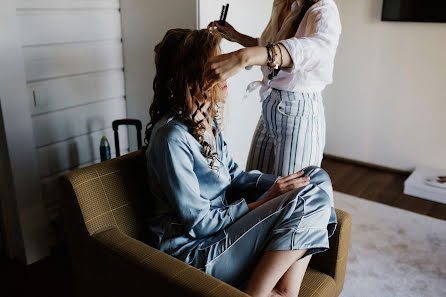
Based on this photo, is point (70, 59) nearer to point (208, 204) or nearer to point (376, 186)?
point (208, 204)

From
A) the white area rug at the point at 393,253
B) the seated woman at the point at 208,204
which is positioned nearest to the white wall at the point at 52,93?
the seated woman at the point at 208,204

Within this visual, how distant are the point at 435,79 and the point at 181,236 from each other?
2514 mm

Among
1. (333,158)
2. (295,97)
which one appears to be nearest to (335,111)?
(333,158)

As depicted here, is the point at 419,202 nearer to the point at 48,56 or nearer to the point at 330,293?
the point at 330,293

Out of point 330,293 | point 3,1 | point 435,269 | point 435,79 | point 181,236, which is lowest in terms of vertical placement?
point 435,269

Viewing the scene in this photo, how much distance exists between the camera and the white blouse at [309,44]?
54.9 inches

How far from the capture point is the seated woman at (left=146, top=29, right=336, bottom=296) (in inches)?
51.0

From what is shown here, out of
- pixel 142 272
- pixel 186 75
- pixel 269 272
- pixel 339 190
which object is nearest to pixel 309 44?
pixel 186 75

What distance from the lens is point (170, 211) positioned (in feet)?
4.72

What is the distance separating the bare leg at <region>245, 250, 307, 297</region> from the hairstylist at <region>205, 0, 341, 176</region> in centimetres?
53

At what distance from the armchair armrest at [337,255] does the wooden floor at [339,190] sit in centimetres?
115

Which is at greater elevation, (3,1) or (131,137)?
(3,1)

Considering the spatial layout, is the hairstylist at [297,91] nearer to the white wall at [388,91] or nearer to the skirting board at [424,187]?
the skirting board at [424,187]

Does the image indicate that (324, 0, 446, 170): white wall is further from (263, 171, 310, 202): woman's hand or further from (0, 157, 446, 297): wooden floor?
(263, 171, 310, 202): woman's hand
